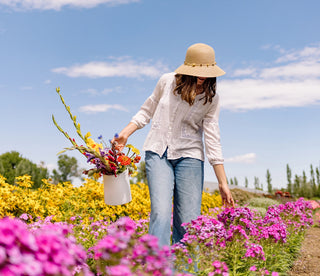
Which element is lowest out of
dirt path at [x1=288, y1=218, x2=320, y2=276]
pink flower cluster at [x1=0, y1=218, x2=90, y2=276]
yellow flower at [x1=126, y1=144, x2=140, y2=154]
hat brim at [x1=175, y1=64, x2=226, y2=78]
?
dirt path at [x1=288, y1=218, x2=320, y2=276]

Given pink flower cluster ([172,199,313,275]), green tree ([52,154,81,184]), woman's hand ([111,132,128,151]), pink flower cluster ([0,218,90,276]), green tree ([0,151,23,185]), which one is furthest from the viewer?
green tree ([52,154,81,184])

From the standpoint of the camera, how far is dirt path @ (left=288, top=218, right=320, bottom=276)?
17.3ft

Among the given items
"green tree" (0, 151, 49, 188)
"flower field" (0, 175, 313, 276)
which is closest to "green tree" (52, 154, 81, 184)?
"green tree" (0, 151, 49, 188)

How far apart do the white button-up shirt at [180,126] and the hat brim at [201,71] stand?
18 cm

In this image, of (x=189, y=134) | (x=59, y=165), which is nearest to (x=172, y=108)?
(x=189, y=134)

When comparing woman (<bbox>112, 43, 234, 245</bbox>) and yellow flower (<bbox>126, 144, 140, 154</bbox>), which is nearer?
woman (<bbox>112, 43, 234, 245</bbox>)

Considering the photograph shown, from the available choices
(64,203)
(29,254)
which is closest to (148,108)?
(29,254)

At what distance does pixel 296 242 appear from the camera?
5898 millimetres

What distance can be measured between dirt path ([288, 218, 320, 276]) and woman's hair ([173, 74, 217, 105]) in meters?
3.13

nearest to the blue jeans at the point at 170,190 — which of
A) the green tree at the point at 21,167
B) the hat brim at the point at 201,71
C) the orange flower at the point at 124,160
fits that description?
the orange flower at the point at 124,160

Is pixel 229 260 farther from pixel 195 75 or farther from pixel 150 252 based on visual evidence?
pixel 150 252

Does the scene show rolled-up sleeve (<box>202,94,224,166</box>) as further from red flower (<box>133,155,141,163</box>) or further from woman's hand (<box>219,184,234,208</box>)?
red flower (<box>133,155,141,163</box>)

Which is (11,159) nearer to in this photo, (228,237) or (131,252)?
(228,237)

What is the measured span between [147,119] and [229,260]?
1671 mm
